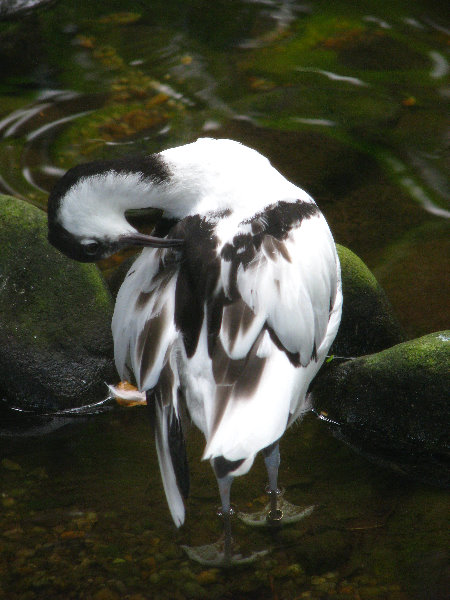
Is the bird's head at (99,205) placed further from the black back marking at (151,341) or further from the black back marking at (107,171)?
the black back marking at (151,341)

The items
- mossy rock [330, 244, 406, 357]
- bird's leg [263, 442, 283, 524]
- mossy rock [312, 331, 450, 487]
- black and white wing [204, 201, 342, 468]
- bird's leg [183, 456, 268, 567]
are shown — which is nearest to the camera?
black and white wing [204, 201, 342, 468]

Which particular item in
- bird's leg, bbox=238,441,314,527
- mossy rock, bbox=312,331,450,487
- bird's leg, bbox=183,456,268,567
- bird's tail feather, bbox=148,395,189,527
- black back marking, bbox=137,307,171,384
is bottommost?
bird's leg, bbox=183,456,268,567

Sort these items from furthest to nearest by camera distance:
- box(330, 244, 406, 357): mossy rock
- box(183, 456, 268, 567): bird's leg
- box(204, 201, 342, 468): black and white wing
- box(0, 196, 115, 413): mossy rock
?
box(330, 244, 406, 357): mossy rock
box(0, 196, 115, 413): mossy rock
box(183, 456, 268, 567): bird's leg
box(204, 201, 342, 468): black and white wing

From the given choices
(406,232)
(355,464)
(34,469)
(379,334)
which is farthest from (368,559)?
(406,232)

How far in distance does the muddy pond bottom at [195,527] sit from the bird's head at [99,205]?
107 cm

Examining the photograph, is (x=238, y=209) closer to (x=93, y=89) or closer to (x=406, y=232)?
(x=406, y=232)

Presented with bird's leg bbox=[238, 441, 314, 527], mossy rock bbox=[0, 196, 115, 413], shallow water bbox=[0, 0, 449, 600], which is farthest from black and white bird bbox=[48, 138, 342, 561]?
mossy rock bbox=[0, 196, 115, 413]

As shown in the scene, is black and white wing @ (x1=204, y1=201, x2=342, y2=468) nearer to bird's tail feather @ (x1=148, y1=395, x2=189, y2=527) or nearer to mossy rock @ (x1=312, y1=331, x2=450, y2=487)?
bird's tail feather @ (x1=148, y1=395, x2=189, y2=527)

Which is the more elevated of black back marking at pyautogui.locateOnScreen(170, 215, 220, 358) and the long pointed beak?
the long pointed beak

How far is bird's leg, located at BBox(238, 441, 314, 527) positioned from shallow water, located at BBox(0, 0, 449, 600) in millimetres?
45

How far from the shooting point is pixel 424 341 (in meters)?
3.50

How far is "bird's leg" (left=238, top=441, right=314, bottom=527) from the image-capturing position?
3305 mm

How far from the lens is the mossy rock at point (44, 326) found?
3.79 metres

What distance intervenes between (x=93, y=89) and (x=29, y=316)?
3065 mm
